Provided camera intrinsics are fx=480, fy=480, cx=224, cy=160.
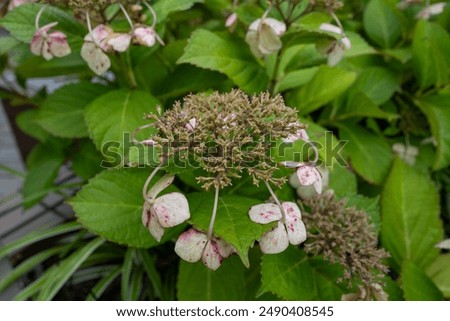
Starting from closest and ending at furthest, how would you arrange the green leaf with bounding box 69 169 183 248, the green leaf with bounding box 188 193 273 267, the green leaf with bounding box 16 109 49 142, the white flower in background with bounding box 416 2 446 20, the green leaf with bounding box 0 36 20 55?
1. the green leaf with bounding box 188 193 273 267
2. the green leaf with bounding box 69 169 183 248
3. the green leaf with bounding box 0 36 20 55
4. the white flower in background with bounding box 416 2 446 20
5. the green leaf with bounding box 16 109 49 142

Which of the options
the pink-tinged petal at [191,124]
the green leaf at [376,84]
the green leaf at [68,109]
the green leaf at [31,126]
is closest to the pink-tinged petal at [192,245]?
the pink-tinged petal at [191,124]

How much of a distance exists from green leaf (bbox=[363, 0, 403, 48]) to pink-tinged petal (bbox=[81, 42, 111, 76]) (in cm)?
62

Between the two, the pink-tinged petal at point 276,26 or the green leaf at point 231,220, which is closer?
the green leaf at point 231,220

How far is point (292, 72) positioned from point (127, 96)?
0.94ft

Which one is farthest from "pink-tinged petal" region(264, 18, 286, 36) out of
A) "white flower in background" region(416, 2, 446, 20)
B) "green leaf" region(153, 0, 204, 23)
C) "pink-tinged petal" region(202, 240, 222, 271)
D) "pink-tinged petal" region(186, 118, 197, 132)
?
"white flower in background" region(416, 2, 446, 20)

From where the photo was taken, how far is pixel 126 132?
0.69 metres

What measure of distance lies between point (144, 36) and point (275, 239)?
321 millimetres

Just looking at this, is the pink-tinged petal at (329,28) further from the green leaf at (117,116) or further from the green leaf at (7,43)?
the green leaf at (7,43)

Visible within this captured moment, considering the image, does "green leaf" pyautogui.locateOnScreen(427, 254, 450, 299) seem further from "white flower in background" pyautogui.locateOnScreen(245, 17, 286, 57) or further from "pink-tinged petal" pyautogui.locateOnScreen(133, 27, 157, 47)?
"pink-tinged petal" pyautogui.locateOnScreen(133, 27, 157, 47)

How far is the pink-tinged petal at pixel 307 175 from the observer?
50 centimetres

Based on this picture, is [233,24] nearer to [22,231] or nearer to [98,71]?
[98,71]

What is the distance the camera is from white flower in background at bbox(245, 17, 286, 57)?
646mm

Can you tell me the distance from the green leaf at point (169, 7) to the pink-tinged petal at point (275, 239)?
36cm
